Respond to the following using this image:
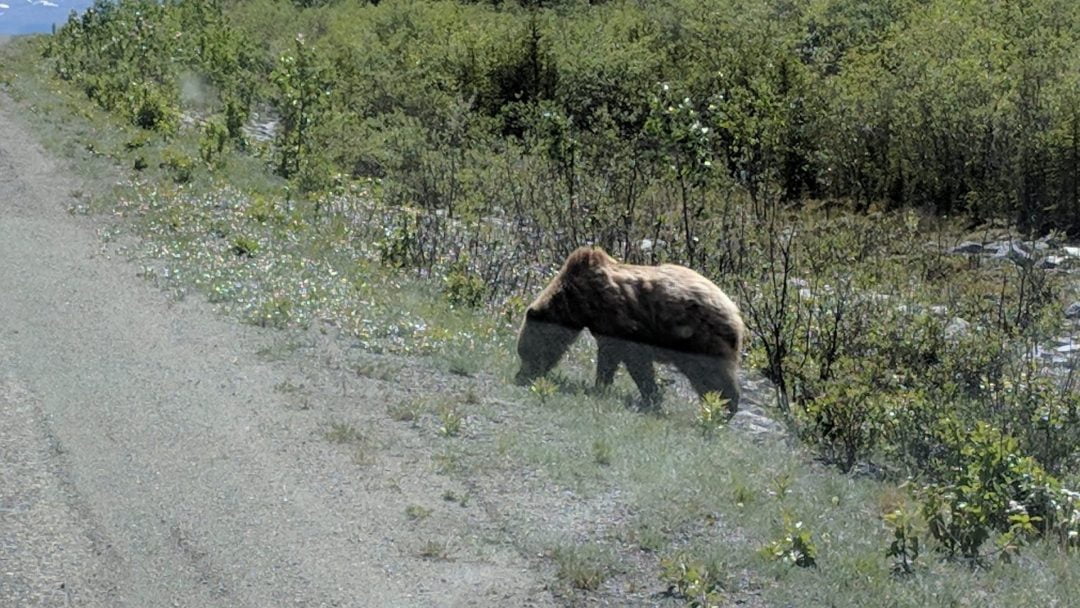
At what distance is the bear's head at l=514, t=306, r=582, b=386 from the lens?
33.1ft

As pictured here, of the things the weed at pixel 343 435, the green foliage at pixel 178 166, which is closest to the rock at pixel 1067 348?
the weed at pixel 343 435

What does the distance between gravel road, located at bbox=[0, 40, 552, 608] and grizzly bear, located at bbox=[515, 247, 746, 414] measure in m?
1.68

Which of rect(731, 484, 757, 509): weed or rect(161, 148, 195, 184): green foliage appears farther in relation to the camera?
rect(161, 148, 195, 184): green foliage

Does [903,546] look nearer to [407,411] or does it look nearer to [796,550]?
[796,550]

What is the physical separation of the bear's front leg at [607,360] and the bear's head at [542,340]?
0.22m

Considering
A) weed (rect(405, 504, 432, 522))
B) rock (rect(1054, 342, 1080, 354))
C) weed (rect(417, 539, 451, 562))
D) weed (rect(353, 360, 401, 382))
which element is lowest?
rock (rect(1054, 342, 1080, 354))

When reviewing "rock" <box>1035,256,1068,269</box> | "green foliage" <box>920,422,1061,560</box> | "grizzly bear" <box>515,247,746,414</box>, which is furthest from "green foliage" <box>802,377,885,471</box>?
"rock" <box>1035,256,1068,269</box>

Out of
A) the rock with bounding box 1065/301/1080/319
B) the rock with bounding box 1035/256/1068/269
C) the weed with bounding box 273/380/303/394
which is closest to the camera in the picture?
the weed with bounding box 273/380/303/394

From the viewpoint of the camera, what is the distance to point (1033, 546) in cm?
766

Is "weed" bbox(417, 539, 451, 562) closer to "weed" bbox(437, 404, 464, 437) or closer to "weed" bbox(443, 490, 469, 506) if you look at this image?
"weed" bbox(443, 490, 469, 506)

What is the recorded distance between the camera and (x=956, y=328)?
14.2 metres

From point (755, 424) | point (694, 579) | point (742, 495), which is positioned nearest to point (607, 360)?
point (755, 424)

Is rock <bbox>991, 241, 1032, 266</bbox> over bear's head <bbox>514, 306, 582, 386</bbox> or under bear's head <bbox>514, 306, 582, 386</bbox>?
under

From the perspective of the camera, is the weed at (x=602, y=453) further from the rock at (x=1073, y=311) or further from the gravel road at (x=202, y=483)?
the rock at (x=1073, y=311)
